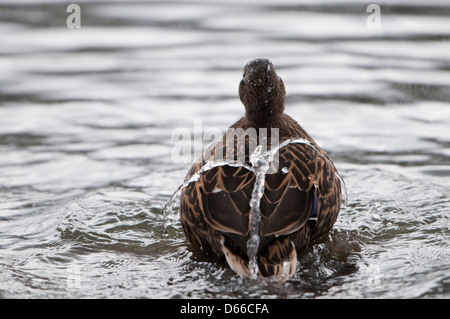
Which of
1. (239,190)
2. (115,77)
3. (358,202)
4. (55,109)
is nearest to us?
(239,190)

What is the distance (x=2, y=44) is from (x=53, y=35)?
2.67 feet

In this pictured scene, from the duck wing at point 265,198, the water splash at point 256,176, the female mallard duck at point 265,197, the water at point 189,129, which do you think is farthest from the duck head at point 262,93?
the water at point 189,129

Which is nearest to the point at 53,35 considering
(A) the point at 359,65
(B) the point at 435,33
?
(A) the point at 359,65

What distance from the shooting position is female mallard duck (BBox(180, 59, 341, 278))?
514cm

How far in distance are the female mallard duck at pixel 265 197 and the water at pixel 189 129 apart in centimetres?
21

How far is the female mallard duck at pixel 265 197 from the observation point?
514 centimetres

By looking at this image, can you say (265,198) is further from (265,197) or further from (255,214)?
(255,214)

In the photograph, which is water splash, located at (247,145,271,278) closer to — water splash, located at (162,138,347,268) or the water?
water splash, located at (162,138,347,268)

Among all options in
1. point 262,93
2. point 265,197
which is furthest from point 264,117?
point 265,197

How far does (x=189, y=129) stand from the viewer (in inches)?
356

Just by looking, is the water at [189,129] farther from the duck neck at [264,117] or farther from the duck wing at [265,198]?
the duck neck at [264,117]

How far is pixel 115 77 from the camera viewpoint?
34.9 ft
